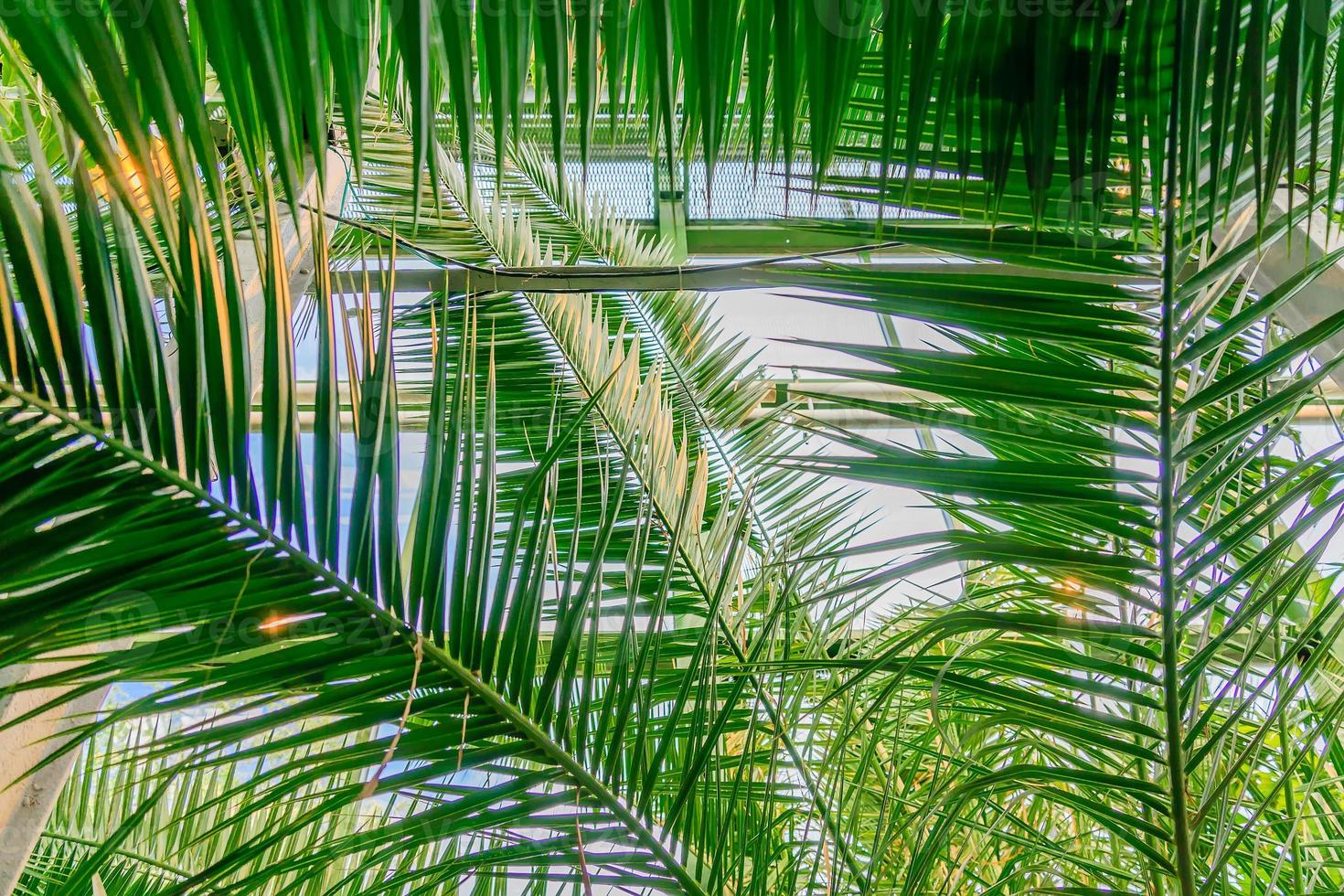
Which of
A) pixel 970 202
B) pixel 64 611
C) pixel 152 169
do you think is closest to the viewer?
pixel 152 169

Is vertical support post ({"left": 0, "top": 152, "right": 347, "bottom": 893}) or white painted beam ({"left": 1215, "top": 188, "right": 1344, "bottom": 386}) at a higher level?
white painted beam ({"left": 1215, "top": 188, "right": 1344, "bottom": 386})

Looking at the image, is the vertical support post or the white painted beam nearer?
the vertical support post

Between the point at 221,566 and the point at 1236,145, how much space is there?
70 cm

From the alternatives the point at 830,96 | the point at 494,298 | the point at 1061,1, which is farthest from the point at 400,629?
the point at 494,298

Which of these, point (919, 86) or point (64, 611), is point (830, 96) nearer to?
point (919, 86)

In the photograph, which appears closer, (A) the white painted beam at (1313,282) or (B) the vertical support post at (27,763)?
(B) the vertical support post at (27,763)

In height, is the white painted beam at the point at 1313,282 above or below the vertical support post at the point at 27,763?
above

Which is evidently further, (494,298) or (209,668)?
(494,298)

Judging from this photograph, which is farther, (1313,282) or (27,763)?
(1313,282)

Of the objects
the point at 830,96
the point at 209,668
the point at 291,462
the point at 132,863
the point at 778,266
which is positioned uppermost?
the point at 830,96

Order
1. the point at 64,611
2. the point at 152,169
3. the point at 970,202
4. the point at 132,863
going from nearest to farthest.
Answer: the point at 152,169 → the point at 64,611 → the point at 970,202 → the point at 132,863

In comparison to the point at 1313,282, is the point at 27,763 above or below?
below

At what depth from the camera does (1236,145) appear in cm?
46

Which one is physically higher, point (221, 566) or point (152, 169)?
point (152, 169)
